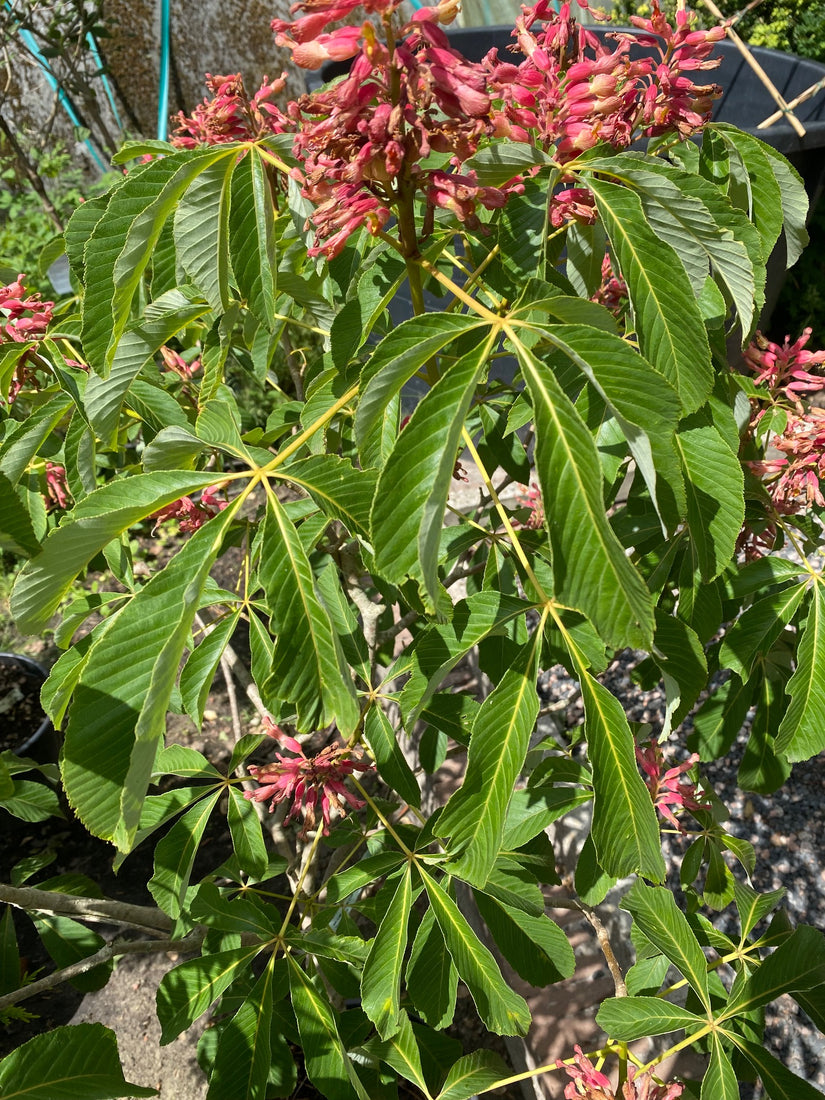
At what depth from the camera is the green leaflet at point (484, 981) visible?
39.4 inches

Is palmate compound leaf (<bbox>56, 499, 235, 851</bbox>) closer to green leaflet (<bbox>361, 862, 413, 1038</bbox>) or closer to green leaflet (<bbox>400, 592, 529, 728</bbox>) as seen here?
green leaflet (<bbox>400, 592, 529, 728</bbox>)

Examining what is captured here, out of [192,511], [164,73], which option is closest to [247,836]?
[192,511]

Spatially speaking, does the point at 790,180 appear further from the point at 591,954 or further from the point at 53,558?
the point at 591,954

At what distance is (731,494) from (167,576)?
1.82 ft

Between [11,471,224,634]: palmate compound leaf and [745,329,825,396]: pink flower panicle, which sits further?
[745,329,825,396]: pink flower panicle

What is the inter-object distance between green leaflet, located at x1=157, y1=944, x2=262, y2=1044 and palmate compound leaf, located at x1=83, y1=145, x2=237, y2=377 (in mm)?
866

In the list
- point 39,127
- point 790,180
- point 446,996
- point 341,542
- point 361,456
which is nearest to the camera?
point 361,456

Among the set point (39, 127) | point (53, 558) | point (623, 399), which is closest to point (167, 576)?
point (53, 558)

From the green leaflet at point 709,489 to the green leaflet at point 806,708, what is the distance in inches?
10.2

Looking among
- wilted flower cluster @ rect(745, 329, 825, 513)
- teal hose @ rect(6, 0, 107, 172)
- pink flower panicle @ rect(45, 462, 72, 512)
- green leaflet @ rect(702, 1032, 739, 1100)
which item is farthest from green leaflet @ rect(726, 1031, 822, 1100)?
teal hose @ rect(6, 0, 107, 172)

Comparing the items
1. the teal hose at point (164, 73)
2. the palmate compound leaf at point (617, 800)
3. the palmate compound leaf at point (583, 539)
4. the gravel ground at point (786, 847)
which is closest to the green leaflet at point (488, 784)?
the palmate compound leaf at point (617, 800)

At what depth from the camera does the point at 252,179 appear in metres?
0.88

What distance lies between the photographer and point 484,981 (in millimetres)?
1004

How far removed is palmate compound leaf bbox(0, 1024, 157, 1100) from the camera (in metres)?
0.67
